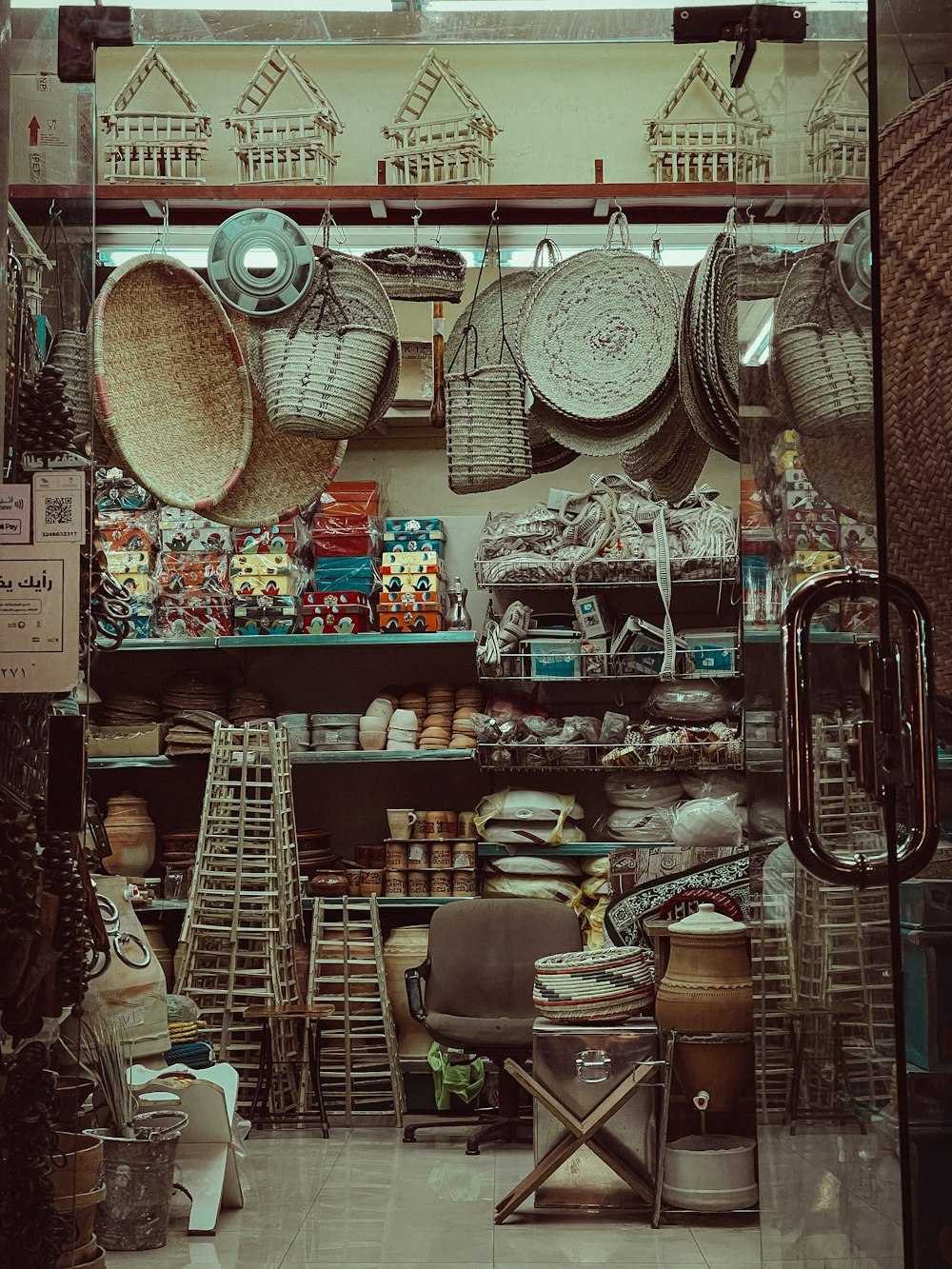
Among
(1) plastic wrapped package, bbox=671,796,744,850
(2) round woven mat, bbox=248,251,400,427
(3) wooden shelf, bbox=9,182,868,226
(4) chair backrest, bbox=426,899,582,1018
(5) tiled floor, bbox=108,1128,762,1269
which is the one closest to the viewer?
(2) round woven mat, bbox=248,251,400,427

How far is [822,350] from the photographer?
1.52 metres

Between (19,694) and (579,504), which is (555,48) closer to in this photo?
(579,504)

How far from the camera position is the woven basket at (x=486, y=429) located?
366cm

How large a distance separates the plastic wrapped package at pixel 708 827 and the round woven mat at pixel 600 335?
7.11ft

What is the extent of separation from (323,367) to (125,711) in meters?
4.01

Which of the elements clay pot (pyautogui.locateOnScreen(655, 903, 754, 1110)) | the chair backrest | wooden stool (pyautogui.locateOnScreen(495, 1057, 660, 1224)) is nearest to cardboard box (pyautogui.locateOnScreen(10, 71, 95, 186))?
clay pot (pyautogui.locateOnScreen(655, 903, 754, 1110))

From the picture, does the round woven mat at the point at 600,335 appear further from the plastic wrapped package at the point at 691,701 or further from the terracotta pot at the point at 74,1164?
the plastic wrapped package at the point at 691,701

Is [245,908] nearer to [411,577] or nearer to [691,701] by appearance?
[411,577]

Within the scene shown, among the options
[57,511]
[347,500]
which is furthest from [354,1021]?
[57,511]

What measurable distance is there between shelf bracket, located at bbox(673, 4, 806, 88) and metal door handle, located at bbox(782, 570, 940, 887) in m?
0.69

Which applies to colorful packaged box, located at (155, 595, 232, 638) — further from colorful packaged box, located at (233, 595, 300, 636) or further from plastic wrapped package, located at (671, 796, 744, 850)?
plastic wrapped package, located at (671, 796, 744, 850)

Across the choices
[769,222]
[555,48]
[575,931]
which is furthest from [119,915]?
[555,48]

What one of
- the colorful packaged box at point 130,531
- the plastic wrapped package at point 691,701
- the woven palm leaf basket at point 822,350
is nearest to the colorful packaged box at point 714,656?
the plastic wrapped package at point 691,701

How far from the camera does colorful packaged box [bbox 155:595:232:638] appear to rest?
6.96 meters
